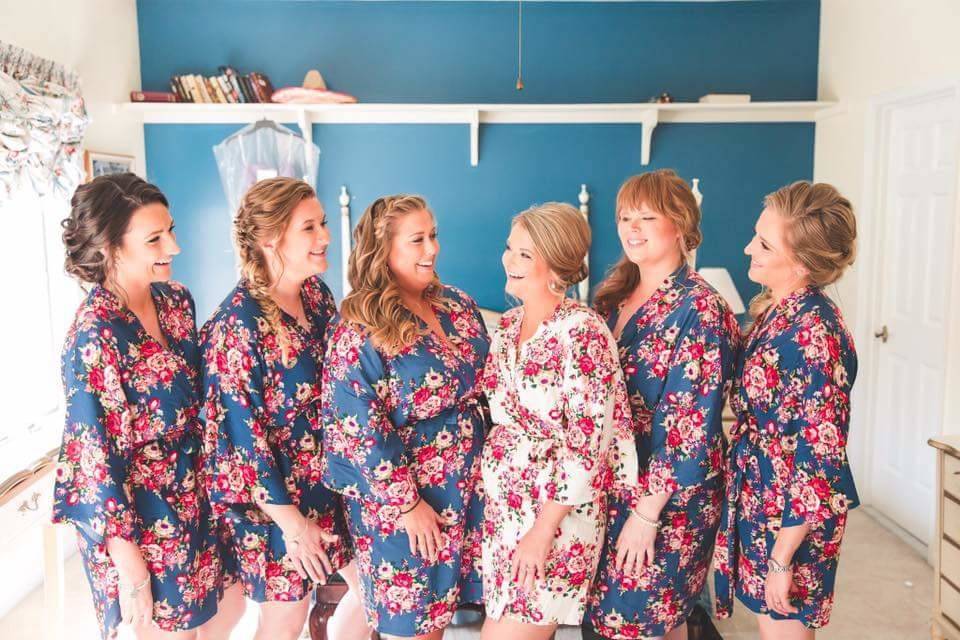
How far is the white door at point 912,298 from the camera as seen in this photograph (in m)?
3.29

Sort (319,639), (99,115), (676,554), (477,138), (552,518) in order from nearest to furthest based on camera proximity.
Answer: (552,518) → (676,554) → (319,639) → (99,115) → (477,138)

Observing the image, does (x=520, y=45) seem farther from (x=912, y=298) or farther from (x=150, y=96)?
(x=912, y=298)

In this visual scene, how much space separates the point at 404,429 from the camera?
1715 millimetres

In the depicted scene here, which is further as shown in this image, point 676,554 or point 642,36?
point 642,36

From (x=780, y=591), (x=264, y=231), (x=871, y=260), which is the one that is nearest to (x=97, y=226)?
(x=264, y=231)

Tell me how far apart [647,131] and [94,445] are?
136 inches

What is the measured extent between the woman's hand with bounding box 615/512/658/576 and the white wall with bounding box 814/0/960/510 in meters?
2.18

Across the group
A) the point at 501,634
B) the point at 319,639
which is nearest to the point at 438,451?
the point at 501,634

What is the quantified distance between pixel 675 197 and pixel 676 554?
0.82 metres

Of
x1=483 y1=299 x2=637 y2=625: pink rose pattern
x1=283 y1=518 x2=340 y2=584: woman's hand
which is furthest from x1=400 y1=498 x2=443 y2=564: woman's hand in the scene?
x1=283 y1=518 x2=340 y2=584: woman's hand

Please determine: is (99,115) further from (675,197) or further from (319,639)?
(675,197)

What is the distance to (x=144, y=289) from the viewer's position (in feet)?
5.80

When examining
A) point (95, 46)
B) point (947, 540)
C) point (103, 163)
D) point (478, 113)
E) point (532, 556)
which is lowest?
point (947, 540)

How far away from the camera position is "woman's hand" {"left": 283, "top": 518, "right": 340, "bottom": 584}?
176 cm
